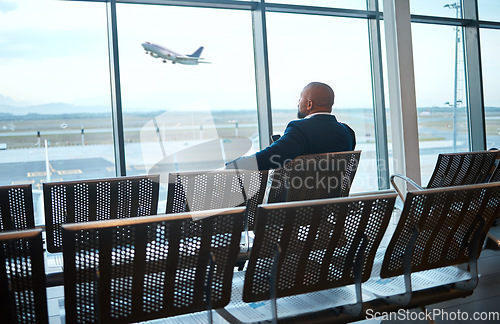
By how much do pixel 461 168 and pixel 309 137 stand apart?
110 cm

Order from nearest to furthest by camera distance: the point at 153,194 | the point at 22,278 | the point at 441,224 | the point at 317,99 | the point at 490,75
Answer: the point at 22,278, the point at 441,224, the point at 153,194, the point at 317,99, the point at 490,75

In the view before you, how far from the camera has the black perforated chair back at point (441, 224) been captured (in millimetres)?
1660

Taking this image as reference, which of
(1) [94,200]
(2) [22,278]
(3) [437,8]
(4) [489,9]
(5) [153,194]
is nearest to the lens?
(2) [22,278]

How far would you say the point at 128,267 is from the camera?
4.45ft

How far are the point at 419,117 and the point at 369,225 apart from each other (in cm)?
619

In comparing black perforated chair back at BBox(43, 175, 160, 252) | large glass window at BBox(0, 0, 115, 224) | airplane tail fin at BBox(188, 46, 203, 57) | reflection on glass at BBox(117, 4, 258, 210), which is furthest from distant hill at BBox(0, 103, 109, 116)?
black perforated chair back at BBox(43, 175, 160, 252)

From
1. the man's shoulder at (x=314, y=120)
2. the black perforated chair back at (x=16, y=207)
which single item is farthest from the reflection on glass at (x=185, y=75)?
the black perforated chair back at (x=16, y=207)

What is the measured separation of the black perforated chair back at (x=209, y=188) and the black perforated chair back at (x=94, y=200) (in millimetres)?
97

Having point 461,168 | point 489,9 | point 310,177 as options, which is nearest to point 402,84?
point 489,9

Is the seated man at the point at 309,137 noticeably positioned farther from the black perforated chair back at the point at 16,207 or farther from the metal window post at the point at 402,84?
the metal window post at the point at 402,84

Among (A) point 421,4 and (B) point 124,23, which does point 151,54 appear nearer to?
(B) point 124,23

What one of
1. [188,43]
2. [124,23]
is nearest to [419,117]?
[188,43]

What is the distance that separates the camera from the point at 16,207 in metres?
2.05

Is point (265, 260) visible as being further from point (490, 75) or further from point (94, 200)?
point (490, 75)
